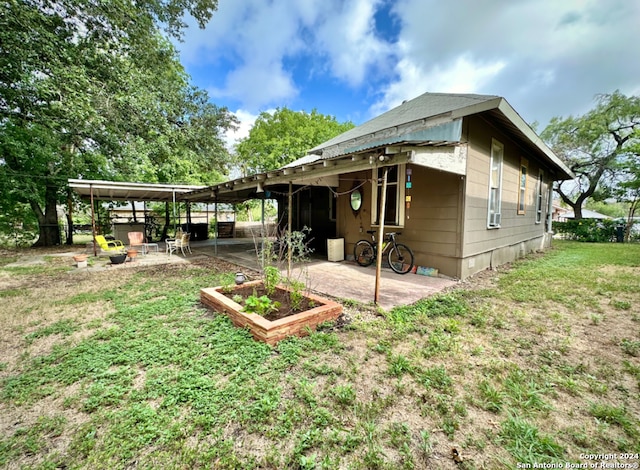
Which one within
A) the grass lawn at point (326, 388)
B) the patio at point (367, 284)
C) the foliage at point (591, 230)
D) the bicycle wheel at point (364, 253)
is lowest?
the grass lawn at point (326, 388)

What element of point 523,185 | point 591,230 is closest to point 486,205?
point 523,185

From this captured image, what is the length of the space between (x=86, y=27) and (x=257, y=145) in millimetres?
10526

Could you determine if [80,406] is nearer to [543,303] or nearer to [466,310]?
[466,310]

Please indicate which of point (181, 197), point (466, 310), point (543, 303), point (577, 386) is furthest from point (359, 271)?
point (181, 197)

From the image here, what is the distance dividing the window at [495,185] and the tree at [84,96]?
38.8 feet

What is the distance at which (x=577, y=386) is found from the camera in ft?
7.11

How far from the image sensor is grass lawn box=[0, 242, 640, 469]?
1578 millimetres

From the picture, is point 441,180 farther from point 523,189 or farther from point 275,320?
point 523,189

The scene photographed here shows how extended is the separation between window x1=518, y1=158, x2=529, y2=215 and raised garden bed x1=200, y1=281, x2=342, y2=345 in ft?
24.8

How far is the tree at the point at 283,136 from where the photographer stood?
1842cm

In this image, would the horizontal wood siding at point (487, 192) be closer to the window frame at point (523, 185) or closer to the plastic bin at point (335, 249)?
the window frame at point (523, 185)

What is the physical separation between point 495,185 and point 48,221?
1700 cm

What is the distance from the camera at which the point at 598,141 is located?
16.4m

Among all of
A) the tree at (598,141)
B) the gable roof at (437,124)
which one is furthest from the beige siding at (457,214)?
the tree at (598,141)
